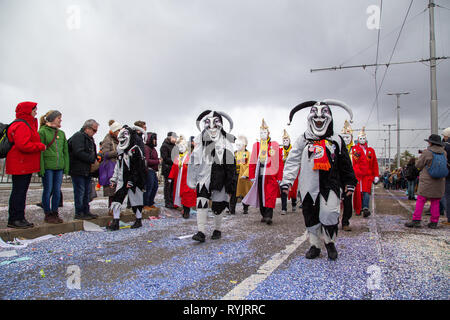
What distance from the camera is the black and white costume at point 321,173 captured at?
146 inches

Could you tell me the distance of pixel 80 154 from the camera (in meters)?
5.69

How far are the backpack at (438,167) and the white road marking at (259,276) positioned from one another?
146 inches

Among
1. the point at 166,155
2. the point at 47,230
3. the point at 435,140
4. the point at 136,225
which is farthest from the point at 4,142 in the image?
the point at 435,140

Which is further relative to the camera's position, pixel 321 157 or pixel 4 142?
pixel 4 142

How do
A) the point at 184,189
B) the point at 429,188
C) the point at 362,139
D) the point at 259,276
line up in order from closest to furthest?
the point at 259,276 → the point at 429,188 → the point at 184,189 → the point at 362,139

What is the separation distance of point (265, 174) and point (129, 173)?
10.1 feet

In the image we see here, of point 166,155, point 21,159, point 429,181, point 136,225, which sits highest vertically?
point 166,155

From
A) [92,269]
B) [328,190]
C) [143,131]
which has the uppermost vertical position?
[143,131]

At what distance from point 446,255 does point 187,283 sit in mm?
3238

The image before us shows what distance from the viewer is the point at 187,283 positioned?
2770mm

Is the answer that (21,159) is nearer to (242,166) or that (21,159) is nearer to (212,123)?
(212,123)

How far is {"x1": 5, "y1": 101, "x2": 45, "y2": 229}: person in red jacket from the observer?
4.47 meters
